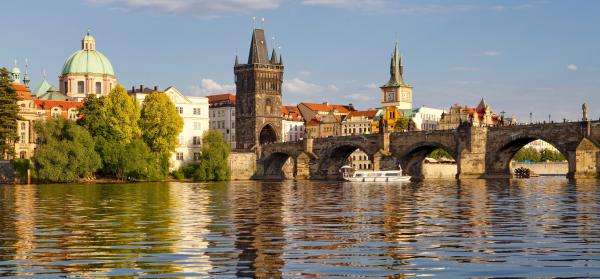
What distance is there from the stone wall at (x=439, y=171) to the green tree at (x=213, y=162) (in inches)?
1167

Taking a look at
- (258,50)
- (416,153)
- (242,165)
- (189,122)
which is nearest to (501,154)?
(416,153)

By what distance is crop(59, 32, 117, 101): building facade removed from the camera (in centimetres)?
15775

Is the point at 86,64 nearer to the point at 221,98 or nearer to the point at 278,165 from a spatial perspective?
the point at 221,98

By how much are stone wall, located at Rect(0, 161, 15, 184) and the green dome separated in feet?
177

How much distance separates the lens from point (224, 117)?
17762 centimetres

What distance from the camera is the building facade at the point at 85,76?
15775 centimetres

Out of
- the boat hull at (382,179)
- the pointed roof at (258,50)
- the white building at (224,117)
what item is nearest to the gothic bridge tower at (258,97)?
the pointed roof at (258,50)

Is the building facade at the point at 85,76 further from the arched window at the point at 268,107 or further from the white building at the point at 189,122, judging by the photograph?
the arched window at the point at 268,107

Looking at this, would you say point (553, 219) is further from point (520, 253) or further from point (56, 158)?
point (56, 158)

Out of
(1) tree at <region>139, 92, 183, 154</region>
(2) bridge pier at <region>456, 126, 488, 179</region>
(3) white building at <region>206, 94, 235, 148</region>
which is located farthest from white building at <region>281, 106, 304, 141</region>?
(2) bridge pier at <region>456, 126, 488, 179</region>

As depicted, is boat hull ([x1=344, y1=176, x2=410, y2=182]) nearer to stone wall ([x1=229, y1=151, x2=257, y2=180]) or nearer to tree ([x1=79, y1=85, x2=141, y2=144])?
tree ([x1=79, y1=85, x2=141, y2=144])

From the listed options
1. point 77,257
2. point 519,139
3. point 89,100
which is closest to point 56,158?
point 89,100

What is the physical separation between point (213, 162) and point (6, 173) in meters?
28.8

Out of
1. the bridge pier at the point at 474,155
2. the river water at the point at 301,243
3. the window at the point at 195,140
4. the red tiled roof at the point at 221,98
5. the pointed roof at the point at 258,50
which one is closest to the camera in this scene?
the river water at the point at 301,243
